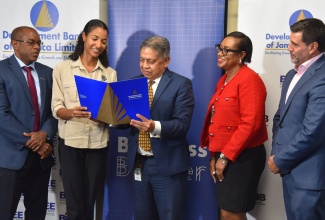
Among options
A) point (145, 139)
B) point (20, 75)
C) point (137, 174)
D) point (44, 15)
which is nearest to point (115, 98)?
point (145, 139)

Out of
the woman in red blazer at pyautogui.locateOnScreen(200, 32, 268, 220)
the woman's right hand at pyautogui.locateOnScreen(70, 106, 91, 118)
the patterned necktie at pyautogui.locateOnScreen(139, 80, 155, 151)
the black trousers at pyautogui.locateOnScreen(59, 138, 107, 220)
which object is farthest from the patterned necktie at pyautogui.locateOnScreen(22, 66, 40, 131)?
the woman in red blazer at pyautogui.locateOnScreen(200, 32, 268, 220)

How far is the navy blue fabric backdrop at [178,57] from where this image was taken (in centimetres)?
302

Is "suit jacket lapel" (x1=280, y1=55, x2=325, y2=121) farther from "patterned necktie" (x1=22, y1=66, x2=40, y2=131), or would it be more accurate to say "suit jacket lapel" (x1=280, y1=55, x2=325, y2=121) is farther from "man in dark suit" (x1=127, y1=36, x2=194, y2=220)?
"patterned necktie" (x1=22, y1=66, x2=40, y2=131)

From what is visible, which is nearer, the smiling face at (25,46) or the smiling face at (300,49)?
the smiling face at (300,49)

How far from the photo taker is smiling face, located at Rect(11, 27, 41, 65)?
102 inches

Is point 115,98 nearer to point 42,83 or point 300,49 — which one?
point 42,83

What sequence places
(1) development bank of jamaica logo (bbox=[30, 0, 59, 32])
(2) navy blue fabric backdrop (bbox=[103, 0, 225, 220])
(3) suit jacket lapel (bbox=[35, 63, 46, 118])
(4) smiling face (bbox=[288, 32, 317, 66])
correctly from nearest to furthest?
(4) smiling face (bbox=[288, 32, 317, 66])
(3) suit jacket lapel (bbox=[35, 63, 46, 118])
(2) navy blue fabric backdrop (bbox=[103, 0, 225, 220])
(1) development bank of jamaica logo (bbox=[30, 0, 59, 32])

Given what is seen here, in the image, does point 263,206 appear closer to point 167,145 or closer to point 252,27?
point 167,145

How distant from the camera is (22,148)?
8.34ft

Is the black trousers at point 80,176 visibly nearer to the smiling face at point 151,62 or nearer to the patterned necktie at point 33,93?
the patterned necktie at point 33,93

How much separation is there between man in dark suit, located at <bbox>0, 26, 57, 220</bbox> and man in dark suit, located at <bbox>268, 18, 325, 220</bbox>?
1.70 meters

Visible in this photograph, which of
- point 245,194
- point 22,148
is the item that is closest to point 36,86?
point 22,148

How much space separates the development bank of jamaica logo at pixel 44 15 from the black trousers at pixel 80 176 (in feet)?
3.89

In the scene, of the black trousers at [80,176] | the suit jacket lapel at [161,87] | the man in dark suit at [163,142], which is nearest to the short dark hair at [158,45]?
the man in dark suit at [163,142]
